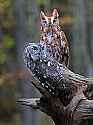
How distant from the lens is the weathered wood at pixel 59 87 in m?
5.75

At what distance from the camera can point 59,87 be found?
19.0 ft

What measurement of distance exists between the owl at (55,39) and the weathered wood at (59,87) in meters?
0.29

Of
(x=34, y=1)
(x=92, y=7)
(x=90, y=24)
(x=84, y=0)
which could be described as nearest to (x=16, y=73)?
(x=34, y=1)

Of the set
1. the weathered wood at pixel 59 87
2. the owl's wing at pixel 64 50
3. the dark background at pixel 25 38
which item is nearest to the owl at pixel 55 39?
the owl's wing at pixel 64 50

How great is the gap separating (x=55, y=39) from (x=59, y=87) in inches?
26.2

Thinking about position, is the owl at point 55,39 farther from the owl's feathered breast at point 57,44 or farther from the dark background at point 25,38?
the dark background at point 25,38

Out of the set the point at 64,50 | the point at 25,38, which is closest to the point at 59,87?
the point at 64,50

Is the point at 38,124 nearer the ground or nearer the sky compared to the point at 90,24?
nearer the ground

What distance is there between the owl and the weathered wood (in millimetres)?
289

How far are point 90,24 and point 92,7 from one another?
9.02ft

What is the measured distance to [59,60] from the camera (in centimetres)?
617

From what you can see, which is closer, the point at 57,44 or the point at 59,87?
the point at 59,87

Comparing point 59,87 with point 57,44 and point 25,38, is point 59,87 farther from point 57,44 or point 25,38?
point 25,38

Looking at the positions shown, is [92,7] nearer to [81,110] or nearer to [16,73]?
[16,73]
